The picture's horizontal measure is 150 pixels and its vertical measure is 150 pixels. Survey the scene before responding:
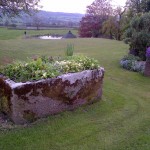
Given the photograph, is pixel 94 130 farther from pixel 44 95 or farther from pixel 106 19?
pixel 106 19

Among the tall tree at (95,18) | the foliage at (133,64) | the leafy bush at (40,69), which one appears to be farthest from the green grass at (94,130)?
the tall tree at (95,18)

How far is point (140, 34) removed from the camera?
1337 centimetres

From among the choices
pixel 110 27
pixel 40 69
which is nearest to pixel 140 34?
pixel 40 69

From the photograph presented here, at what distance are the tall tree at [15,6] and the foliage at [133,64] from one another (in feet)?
18.9

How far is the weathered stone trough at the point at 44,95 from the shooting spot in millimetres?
5750

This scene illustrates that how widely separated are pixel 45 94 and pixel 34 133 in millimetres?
967

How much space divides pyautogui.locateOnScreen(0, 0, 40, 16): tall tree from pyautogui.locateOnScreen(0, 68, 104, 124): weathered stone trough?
8016mm

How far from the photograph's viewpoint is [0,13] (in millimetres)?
14547

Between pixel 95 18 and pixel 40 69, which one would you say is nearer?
pixel 40 69

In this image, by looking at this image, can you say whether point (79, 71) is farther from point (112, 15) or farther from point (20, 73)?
point (112, 15)

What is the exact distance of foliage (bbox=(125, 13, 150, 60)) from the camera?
1337cm

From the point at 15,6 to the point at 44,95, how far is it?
29.0 ft

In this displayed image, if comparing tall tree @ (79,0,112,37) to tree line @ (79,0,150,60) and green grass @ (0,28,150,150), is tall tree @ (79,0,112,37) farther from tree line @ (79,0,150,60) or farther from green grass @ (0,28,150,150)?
green grass @ (0,28,150,150)

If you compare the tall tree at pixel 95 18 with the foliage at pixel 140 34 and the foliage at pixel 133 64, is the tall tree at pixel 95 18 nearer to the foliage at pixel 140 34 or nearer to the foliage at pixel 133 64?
the foliage at pixel 140 34
